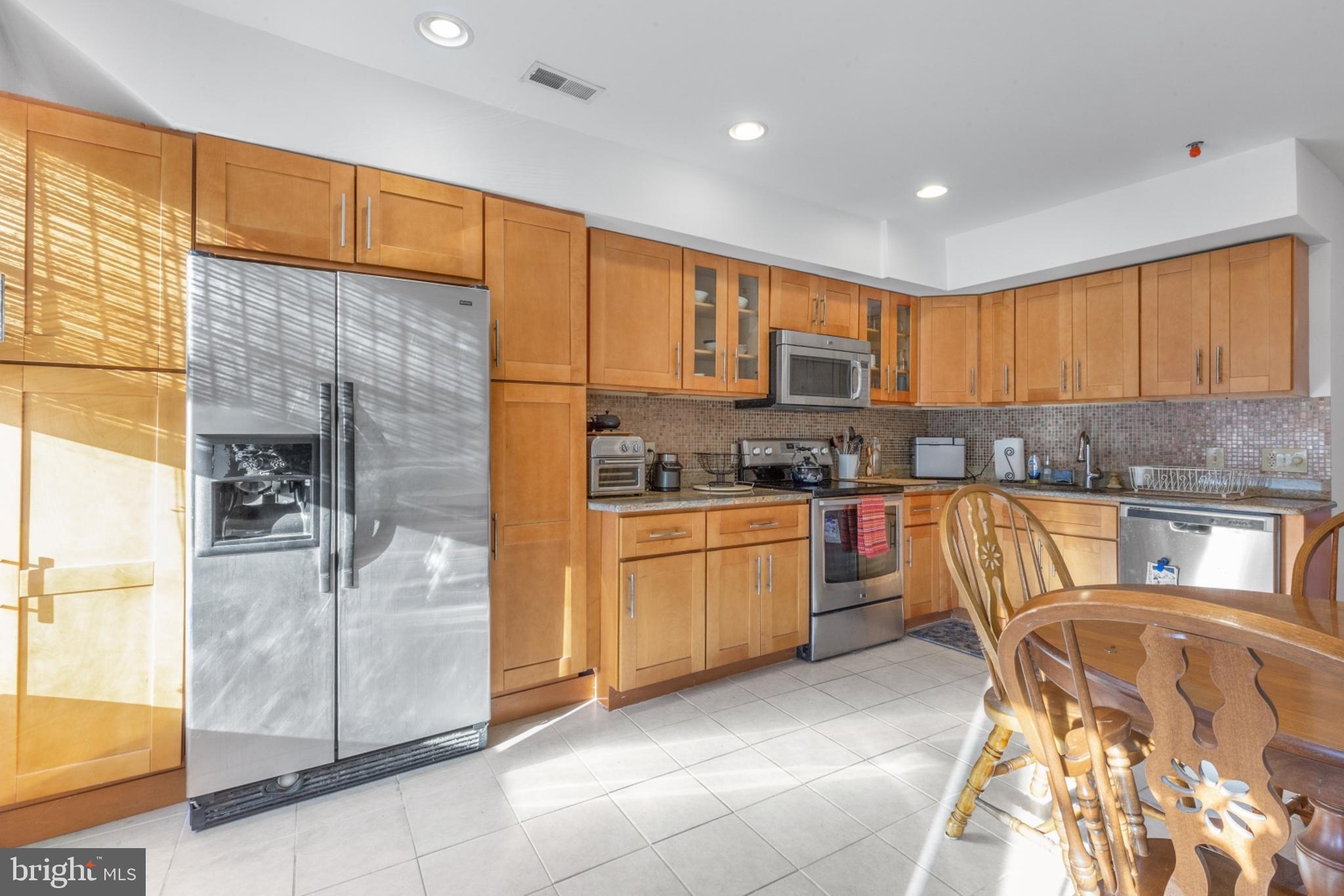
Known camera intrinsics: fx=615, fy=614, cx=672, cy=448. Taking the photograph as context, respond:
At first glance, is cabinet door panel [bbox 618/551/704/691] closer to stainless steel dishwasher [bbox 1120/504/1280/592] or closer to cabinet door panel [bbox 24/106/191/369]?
cabinet door panel [bbox 24/106/191/369]

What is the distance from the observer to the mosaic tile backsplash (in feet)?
10.7

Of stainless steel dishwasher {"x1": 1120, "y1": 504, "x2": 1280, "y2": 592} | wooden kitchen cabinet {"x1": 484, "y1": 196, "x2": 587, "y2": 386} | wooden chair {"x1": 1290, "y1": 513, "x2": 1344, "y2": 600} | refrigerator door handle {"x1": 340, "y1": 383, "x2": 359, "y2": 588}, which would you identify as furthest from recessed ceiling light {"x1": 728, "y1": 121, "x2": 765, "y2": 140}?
stainless steel dishwasher {"x1": 1120, "y1": 504, "x2": 1280, "y2": 592}

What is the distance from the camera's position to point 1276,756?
885 mm

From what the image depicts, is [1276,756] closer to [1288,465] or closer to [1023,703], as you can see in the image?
[1023,703]

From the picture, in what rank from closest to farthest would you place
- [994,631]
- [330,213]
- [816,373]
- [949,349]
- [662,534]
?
[994,631] < [330,213] < [662,534] < [816,373] < [949,349]

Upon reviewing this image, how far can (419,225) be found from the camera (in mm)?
2389

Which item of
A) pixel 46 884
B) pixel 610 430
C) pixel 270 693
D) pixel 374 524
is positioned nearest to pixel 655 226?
pixel 610 430

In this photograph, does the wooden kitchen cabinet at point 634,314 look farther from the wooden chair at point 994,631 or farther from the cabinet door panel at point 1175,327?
the cabinet door panel at point 1175,327

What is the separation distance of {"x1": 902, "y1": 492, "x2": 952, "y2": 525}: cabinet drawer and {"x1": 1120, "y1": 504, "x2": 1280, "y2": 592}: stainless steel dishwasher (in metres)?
0.95

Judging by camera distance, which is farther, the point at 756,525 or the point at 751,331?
the point at 751,331

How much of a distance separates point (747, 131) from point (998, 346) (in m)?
2.47

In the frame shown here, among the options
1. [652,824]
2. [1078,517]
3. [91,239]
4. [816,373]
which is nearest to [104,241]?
[91,239]

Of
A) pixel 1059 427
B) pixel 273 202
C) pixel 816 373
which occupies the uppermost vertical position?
pixel 273 202

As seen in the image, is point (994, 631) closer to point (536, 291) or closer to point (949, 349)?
point (536, 291)
